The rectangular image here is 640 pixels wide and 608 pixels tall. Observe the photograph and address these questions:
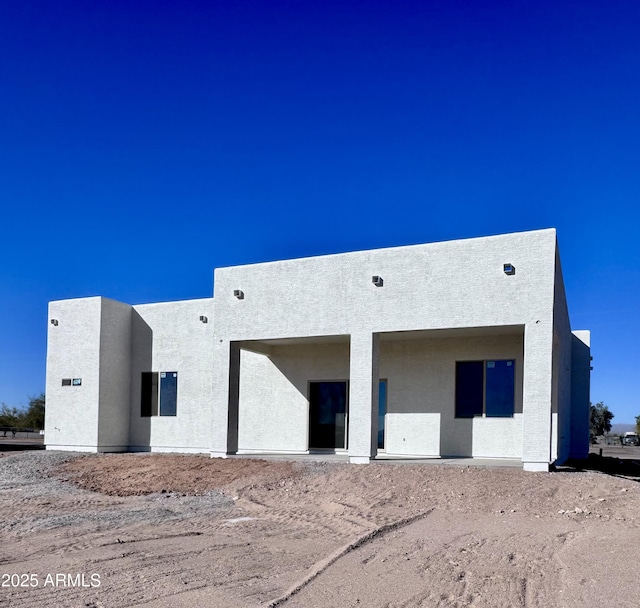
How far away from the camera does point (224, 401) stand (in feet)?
61.1

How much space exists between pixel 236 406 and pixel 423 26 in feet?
36.3

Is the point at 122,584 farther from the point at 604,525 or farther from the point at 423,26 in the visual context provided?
the point at 423,26

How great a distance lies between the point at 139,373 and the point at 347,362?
7.81 metres

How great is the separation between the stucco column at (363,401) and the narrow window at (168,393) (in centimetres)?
797

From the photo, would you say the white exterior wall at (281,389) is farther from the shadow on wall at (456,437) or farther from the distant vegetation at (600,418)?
the distant vegetation at (600,418)

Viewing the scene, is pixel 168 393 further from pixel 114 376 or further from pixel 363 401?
pixel 363 401

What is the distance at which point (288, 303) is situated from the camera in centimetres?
1798

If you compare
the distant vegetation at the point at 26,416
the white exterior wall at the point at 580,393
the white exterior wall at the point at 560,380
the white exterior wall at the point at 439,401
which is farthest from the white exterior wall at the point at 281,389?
the distant vegetation at the point at 26,416

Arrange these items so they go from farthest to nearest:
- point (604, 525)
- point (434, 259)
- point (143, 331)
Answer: point (143, 331)
point (434, 259)
point (604, 525)

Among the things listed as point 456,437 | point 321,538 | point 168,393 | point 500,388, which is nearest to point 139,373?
point 168,393

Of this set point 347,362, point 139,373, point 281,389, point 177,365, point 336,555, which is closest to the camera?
point 336,555

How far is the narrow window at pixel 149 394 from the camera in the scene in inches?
894

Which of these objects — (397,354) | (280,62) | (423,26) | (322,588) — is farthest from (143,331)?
(322,588)

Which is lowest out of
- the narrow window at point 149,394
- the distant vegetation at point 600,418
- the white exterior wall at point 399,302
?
the distant vegetation at point 600,418
